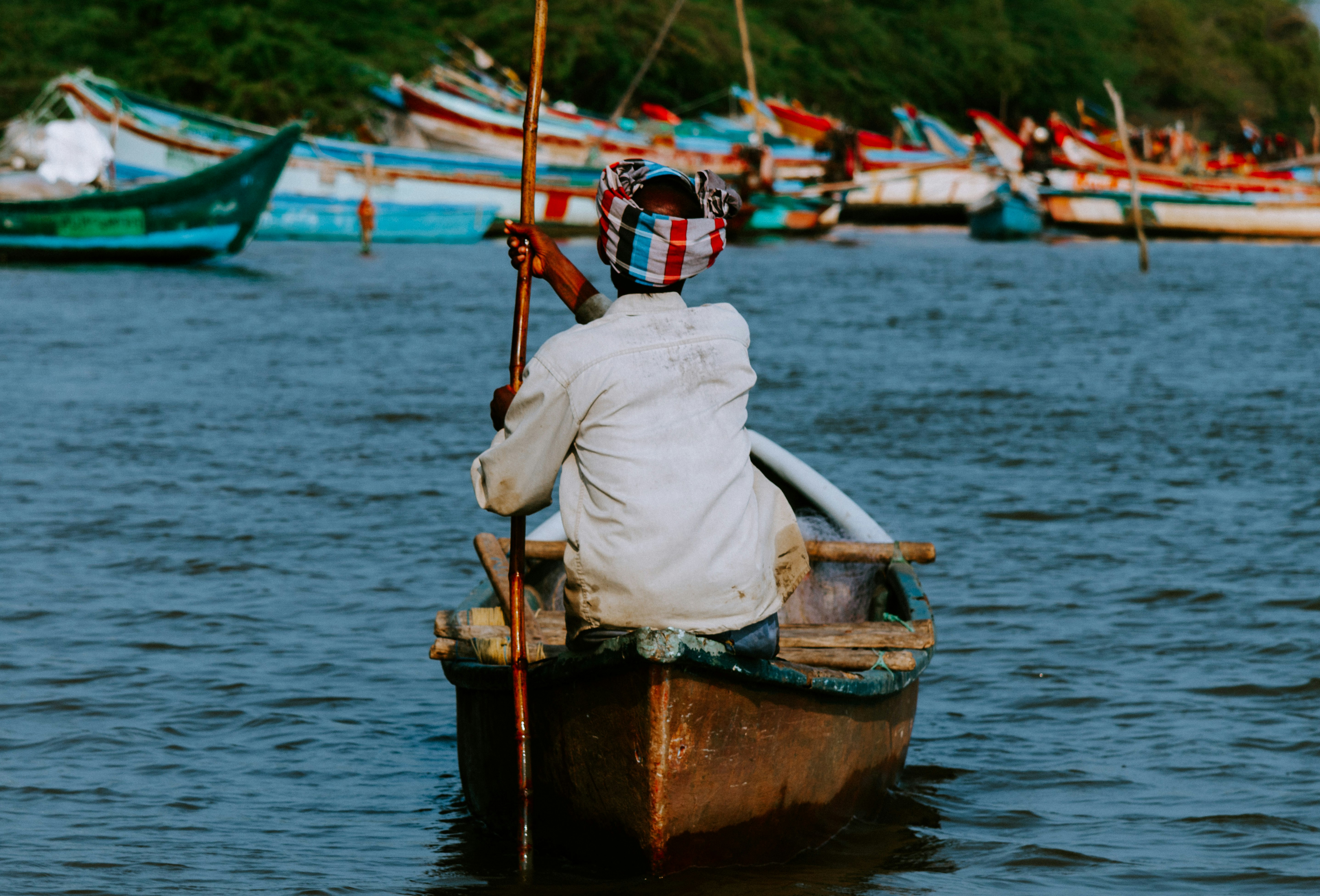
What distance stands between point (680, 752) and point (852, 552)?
5.82ft

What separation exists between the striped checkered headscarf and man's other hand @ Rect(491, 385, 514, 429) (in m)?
0.37

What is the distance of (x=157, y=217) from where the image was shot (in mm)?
21797

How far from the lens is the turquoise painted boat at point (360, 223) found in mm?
27203

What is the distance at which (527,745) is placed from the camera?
3795 mm

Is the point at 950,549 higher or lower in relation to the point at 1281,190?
lower

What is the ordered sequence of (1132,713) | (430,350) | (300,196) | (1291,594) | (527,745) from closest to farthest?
(527,745)
(1132,713)
(1291,594)
(430,350)
(300,196)

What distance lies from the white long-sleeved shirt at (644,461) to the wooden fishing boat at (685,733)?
13cm

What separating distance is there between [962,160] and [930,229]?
66.4 inches

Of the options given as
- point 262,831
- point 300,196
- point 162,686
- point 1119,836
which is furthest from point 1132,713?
point 300,196

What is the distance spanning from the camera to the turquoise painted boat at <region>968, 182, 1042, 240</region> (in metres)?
31.0

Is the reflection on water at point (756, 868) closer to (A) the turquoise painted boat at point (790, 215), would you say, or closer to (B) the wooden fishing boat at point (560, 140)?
(A) the turquoise painted boat at point (790, 215)

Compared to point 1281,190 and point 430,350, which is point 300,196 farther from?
point 1281,190

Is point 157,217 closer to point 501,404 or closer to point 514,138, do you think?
point 514,138

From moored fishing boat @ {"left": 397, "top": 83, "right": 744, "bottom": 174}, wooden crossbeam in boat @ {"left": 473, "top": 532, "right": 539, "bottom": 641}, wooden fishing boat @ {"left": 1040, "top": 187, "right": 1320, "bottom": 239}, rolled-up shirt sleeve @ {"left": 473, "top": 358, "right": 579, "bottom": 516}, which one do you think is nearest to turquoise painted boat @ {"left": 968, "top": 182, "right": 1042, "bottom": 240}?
wooden fishing boat @ {"left": 1040, "top": 187, "right": 1320, "bottom": 239}
